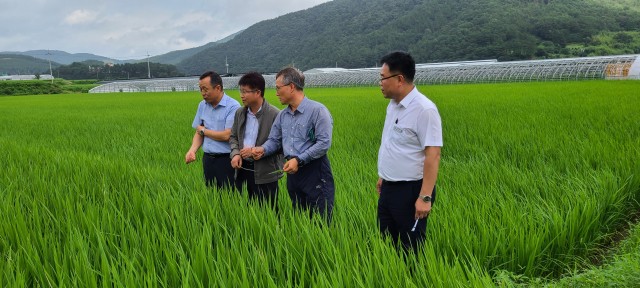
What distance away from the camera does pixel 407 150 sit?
2344 millimetres

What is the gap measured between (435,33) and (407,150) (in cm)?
6645

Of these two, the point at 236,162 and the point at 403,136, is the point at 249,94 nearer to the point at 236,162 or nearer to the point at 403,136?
the point at 236,162

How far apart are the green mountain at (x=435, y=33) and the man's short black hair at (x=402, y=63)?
170ft

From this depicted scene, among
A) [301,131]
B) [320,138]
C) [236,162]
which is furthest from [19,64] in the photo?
[320,138]

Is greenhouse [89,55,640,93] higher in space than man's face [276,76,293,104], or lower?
lower

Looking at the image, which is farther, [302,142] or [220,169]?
[220,169]

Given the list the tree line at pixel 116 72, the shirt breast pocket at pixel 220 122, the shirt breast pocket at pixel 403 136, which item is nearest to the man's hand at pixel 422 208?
the shirt breast pocket at pixel 403 136

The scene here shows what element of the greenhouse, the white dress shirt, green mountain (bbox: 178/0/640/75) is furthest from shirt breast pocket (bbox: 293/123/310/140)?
green mountain (bbox: 178/0/640/75)

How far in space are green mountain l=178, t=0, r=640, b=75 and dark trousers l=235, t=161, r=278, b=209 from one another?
51.1 m

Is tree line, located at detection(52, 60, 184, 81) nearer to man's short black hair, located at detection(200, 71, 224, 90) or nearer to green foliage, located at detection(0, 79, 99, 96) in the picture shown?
green foliage, located at detection(0, 79, 99, 96)

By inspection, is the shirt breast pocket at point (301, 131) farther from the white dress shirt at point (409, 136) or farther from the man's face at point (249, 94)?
the white dress shirt at point (409, 136)

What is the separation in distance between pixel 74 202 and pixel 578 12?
7426 cm

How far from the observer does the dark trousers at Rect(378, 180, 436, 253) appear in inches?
95.3

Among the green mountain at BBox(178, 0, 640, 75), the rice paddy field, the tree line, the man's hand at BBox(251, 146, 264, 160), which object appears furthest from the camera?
the tree line
